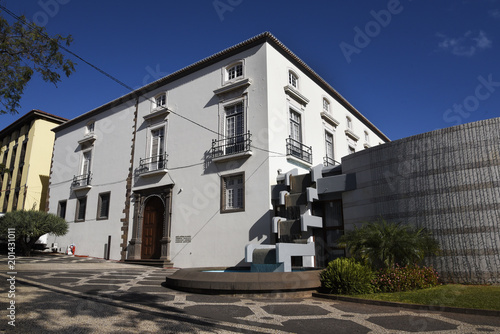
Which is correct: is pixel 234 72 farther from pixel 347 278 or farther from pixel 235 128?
pixel 347 278

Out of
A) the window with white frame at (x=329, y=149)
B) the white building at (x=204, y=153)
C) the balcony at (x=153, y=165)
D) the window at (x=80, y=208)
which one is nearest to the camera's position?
the white building at (x=204, y=153)

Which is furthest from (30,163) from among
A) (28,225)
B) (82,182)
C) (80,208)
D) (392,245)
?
(392,245)

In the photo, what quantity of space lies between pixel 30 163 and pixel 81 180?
826cm

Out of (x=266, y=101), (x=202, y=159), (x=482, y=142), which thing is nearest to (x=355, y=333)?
(x=482, y=142)

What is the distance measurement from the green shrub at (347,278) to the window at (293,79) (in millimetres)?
10386

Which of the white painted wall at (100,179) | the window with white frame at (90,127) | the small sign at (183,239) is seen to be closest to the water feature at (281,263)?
the small sign at (183,239)

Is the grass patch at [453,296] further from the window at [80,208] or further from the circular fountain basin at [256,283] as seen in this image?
the window at [80,208]

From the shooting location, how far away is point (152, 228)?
18.0 meters

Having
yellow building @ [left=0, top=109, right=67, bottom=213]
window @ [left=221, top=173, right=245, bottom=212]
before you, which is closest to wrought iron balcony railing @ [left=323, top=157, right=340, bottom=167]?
window @ [left=221, top=173, right=245, bottom=212]

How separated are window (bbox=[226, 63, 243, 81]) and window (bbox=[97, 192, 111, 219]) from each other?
9.85m

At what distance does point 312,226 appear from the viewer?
1257 cm

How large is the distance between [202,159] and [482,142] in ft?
36.1

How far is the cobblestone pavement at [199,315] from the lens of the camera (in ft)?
→ 17.0

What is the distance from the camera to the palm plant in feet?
28.8
